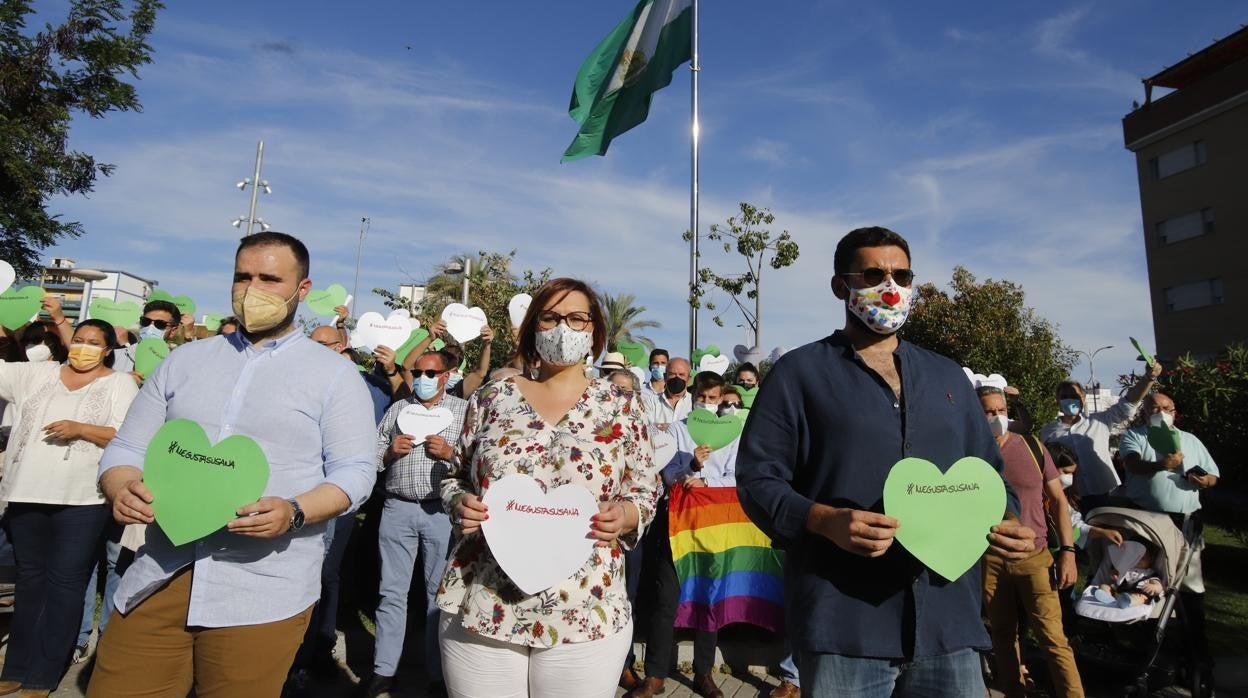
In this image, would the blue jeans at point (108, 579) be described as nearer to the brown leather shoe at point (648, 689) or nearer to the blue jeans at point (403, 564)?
the blue jeans at point (403, 564)

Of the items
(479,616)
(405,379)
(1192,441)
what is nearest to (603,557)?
(479,616)

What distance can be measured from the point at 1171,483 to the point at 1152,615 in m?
1.37

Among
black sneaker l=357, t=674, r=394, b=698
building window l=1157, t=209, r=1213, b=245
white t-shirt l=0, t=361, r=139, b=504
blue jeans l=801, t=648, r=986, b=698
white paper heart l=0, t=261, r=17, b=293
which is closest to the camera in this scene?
blue jeans l=801, t=648, r=986, b=698

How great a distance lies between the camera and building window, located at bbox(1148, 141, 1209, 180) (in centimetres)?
2914

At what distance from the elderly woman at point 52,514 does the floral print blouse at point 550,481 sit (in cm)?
289

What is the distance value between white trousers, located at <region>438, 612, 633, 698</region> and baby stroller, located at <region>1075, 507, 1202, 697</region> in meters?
4.10

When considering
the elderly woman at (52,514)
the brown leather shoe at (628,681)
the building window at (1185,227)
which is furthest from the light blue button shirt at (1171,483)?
the building window at (1185,227)

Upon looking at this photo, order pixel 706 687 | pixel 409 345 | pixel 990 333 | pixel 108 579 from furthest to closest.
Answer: pixel 990 333, pixel 409 345, pixel 108 579, pixel 706 687

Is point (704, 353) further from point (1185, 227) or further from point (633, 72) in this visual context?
point (1185, 227)

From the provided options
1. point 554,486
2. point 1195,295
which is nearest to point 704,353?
point 554,486

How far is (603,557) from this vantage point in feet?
8.07

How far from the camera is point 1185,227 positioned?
2992 cm

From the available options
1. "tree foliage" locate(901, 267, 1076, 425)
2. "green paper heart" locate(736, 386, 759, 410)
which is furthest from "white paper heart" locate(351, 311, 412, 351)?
"tree foliage" locate(901, 267, 1076, 425)

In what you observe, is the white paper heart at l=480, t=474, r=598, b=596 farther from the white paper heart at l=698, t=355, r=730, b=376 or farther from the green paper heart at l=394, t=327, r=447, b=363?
the white paper heart at l=698, t=355, r=730, b=376
